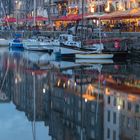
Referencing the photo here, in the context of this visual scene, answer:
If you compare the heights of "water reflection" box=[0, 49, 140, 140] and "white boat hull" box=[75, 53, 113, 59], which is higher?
"white boat hull" box=[75, 53, 113, 59]

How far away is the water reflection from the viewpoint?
20.3 meters

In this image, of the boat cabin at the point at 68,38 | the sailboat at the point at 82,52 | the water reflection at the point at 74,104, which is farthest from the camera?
the boat cabin at the point at 68,38

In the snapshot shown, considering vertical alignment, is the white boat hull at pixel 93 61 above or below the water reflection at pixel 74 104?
below

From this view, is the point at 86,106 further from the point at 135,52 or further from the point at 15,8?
the point at 15,8

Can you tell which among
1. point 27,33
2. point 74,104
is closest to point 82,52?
point 74,104

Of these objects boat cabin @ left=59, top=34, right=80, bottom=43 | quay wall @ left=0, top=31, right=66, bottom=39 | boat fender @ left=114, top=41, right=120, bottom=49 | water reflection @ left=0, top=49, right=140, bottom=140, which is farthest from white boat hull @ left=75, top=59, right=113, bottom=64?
quay wall @ left=0, top=31, right=66, bottom=39

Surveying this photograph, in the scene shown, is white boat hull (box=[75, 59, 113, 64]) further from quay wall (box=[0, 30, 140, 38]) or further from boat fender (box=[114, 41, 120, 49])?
quay wall (box=[0, 30, 140, 38])

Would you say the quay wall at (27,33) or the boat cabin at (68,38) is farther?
the quay wall at (27,33)

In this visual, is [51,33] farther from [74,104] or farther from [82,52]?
[74,104]

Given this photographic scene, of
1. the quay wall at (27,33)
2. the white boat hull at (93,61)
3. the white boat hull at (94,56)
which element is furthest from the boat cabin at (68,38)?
the quay wall at (27,33)

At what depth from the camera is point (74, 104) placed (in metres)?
24.1

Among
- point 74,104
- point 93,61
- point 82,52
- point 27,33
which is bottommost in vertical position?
point 93,61

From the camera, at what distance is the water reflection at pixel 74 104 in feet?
66.5

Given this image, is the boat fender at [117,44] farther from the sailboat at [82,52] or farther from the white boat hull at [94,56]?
the white boat hull at [94,56]
